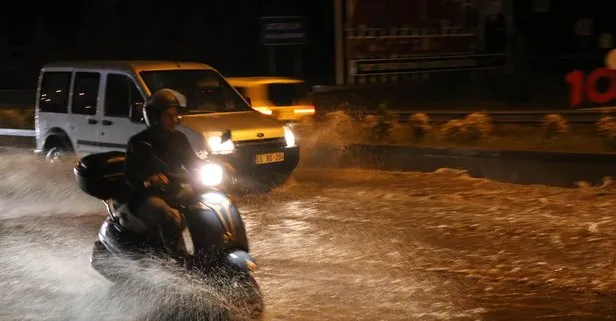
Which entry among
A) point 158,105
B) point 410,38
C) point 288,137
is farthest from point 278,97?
point 158,105

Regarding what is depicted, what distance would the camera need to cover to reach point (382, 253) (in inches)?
337

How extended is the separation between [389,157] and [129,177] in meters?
8.70

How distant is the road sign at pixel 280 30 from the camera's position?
22.8 m

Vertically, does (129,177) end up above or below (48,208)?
above

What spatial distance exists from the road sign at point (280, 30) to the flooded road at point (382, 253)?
10232 mm

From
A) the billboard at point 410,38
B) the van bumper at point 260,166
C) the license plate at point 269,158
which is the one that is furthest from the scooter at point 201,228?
the billboard at point 410,38

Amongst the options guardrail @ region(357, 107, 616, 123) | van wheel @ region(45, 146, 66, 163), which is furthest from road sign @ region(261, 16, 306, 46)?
van wheel @ region(45, 146, 66, 163)

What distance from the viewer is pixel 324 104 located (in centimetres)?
2095

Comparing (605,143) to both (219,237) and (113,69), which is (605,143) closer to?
(113,69)

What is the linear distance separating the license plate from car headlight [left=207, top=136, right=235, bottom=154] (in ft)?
1.44

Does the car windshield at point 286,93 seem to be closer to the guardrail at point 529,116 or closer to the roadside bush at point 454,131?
the guardrail at point 529,116

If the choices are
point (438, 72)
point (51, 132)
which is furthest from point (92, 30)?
point (51, 132)

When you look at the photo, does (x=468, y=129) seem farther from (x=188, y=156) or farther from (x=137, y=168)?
(x=137, y=168)

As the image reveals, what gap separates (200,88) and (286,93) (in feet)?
11.9
